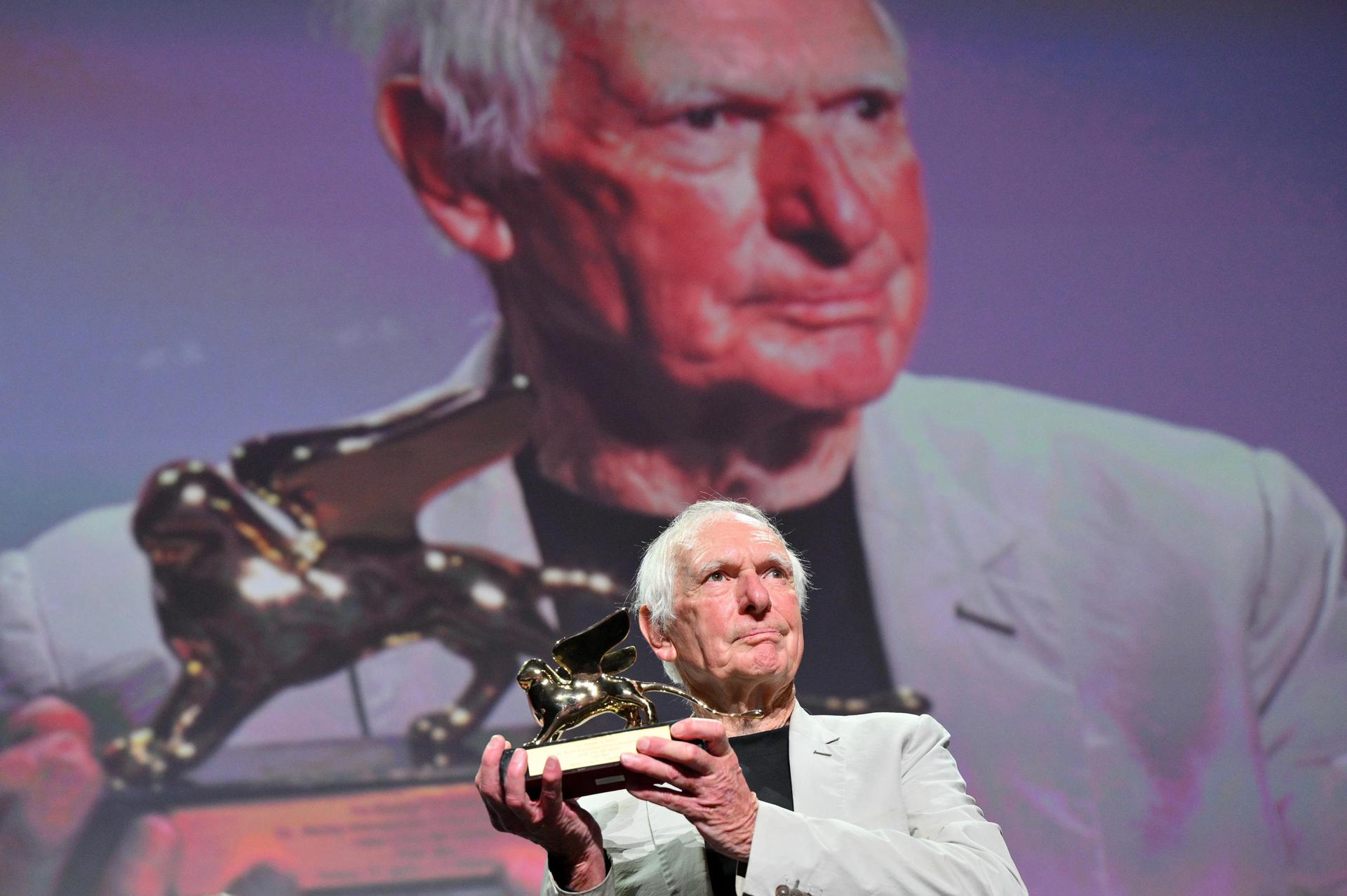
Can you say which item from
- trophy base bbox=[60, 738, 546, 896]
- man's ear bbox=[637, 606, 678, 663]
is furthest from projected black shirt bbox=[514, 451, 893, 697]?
man's ear bbox=[637, 606, 678, 663]

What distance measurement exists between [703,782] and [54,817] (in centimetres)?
275

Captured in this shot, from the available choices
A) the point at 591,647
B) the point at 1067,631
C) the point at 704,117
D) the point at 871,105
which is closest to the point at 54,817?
the point at 591,647

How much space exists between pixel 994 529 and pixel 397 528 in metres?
1.87

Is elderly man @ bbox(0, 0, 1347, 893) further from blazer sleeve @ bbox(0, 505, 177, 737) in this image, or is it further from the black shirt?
the black shirt

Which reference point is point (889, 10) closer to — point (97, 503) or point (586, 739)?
point (97, 503)

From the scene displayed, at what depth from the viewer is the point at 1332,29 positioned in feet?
15.1

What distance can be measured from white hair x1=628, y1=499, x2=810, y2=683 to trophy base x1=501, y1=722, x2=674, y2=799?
1.30 ft

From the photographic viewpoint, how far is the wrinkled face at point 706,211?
3.85 m

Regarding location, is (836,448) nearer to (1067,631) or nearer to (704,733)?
(1067,631)

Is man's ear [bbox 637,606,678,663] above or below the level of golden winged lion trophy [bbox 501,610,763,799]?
below

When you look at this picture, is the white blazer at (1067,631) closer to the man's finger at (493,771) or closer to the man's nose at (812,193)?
the man's nose at (812,193)

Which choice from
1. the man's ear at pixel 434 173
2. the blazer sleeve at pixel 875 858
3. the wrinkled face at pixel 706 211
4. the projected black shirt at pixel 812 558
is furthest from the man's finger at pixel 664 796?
the man's ear at pixel 434 173

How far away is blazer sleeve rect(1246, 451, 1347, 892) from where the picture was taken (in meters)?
Result: 3.75

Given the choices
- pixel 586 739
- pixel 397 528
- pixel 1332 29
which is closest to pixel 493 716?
pixel 397 528
